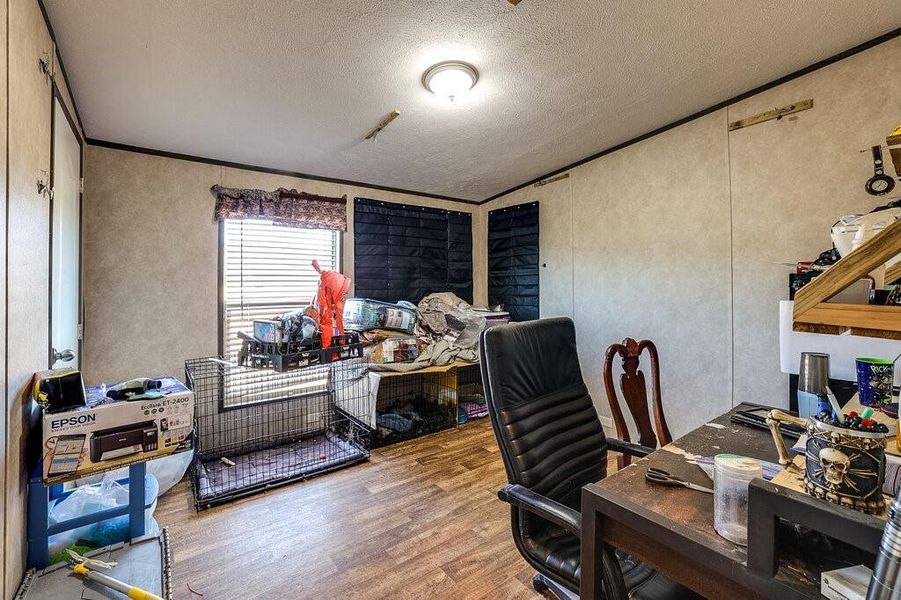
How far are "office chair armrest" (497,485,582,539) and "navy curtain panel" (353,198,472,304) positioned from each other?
283cm

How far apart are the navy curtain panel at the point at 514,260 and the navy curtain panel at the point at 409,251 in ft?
0.96

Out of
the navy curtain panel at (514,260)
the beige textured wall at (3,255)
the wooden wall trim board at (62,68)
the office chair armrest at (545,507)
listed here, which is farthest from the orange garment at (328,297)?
the navy curtain panel at (514,260)

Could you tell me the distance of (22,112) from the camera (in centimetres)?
135

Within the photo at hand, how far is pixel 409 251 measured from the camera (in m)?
4.03

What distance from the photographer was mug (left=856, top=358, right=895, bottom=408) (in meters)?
1.28

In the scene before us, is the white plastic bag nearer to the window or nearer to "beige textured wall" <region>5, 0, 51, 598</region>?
the window

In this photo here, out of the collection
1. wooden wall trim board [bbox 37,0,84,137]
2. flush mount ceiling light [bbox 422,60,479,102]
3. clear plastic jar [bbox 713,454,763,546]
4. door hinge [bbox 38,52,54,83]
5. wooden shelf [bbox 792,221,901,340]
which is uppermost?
flush mount ceiling light [bbox 422,60,479,102]

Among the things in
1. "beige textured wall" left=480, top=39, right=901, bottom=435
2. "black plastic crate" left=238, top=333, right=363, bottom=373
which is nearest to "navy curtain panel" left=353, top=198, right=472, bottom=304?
"black plastic crate" left=238, top=333, right=363, bottom=373

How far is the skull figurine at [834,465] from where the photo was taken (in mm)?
653

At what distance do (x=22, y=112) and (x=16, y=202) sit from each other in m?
0.34

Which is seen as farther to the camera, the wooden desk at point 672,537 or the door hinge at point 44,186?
the door hinge at point 44,186

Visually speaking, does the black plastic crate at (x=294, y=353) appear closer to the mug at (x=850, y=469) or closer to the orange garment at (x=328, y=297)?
the orange garment at (x=328, y=297)

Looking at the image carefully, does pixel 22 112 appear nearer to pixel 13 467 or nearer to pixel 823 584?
pixel 13 467

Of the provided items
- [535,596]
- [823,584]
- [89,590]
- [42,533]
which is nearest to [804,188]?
[823,584]
